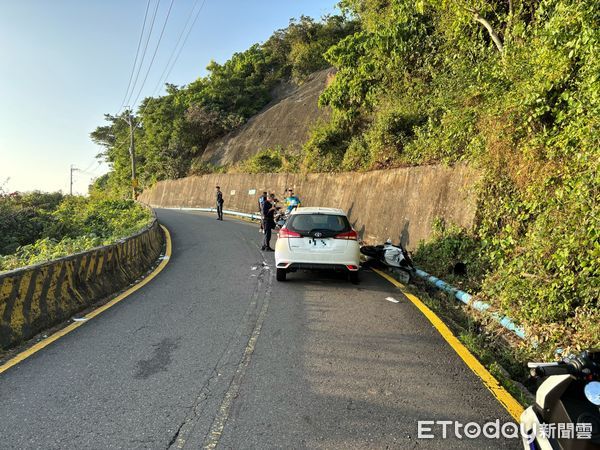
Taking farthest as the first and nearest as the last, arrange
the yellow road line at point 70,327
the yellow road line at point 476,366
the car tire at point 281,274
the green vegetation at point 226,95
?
the green vegetation at point 226,95, the car tire at point 281,274, the yellow road line at point 70,327, the yellow road line at point 476,366

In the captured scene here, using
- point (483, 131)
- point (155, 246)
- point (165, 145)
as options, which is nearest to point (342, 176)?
point (155, 246)

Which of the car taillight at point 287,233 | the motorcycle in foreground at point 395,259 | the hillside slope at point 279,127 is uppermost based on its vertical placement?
the hillside slope at point 279,127

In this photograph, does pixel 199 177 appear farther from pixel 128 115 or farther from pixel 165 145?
pixel 128 115

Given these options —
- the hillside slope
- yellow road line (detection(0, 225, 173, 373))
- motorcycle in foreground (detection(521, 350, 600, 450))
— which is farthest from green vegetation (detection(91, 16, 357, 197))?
motorcycle in foreground (detection(521, 350, 600, 450))

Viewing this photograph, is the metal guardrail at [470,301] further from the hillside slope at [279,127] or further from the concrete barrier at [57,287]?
the hillside slope at [279,127]

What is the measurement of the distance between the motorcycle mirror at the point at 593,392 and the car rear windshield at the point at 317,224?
5852mm

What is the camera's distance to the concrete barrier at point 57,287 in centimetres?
525

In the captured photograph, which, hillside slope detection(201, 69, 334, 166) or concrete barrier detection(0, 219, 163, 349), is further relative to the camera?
hillside slope detection(201, 69, 334, 166)

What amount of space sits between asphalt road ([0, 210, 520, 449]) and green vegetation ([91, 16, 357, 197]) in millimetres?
36535

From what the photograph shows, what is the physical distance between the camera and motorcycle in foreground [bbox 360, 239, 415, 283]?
8891mm

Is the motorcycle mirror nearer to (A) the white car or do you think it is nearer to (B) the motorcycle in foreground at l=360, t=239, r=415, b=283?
(A) the white car

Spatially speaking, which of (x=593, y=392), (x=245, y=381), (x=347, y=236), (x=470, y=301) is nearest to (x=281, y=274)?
(x=347, y=236)

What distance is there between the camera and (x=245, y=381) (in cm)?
407

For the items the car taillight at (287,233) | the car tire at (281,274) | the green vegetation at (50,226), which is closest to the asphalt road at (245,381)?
the car tire at (281,274)
